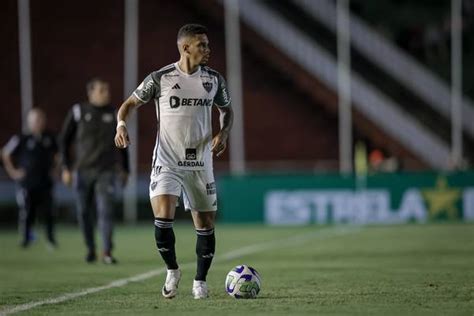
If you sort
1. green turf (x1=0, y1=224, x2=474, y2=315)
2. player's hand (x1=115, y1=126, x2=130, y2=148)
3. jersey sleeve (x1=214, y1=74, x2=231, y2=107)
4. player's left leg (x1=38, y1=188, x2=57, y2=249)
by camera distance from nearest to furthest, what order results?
green turf (x1=0, y1=224, x2=474, y2=315) < player's hand (x1=115, y1=126, x2=130, y2=148) < jersey sleeve (x1=214, y1=74, x2=231, y2=107) < player's left leg (x1=38, y1=188, x2=57, y2=249)

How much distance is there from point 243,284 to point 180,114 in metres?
1.40

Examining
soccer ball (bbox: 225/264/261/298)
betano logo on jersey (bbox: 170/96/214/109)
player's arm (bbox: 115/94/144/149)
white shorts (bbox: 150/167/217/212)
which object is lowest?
soccer ball (bbox: 225/264/261/298)

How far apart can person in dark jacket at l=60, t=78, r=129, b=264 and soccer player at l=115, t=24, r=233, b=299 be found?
187 inches

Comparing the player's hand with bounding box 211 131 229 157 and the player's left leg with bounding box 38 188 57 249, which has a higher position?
the player's hand with bounding box 211 131 229 157

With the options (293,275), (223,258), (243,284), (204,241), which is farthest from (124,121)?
(223,258)

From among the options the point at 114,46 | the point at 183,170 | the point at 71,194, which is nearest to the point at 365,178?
the point at 71,194

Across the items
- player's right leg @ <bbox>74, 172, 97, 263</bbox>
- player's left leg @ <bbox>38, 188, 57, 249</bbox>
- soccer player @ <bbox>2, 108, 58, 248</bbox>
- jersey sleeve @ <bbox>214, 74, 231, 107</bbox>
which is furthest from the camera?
soccer player @ <bbox>2, 108, 58, 248</bbox>

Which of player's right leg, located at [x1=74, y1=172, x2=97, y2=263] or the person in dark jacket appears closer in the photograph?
the person in dark jacket

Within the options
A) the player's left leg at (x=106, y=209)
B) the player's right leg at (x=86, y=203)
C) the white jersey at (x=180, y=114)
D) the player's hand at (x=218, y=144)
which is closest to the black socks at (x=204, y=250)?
the white jersey at (x=180, y=114)

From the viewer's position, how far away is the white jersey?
9078 millimetres

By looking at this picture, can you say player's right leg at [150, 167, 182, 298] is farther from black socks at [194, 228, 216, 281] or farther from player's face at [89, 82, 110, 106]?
player's face at [89, 82, 110, 106]

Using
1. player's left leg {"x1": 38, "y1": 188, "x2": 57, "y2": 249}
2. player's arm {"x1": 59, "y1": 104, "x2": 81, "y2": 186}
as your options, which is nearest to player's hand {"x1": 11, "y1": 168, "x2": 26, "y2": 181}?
player's left leg {"x1": 38, "y1": 188, "x2": 57, "y2": 249}

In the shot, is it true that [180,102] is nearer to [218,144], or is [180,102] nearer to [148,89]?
[148,89]

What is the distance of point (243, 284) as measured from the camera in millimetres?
8961
